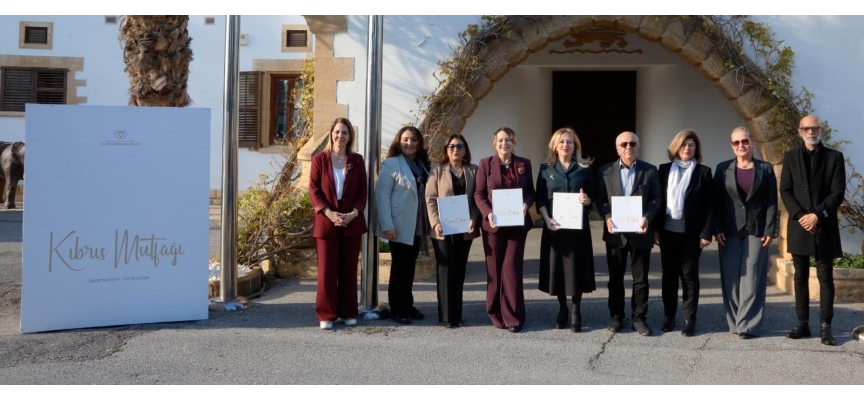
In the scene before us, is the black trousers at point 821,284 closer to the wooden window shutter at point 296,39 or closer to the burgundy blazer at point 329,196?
the burgundy blazer at point 329,196

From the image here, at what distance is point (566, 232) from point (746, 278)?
135 cm

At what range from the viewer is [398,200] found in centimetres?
639

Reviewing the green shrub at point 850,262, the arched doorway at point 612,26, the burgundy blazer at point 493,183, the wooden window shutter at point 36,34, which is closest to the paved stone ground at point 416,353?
the green shrub at point 850,262

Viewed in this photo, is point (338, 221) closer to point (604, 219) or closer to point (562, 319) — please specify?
point (562, 319)

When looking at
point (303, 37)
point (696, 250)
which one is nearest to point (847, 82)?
point (696, 250)

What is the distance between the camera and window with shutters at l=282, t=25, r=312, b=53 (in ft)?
51.9

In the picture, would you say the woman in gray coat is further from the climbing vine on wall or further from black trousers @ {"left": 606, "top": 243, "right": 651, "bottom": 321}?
the climbing vine on wall

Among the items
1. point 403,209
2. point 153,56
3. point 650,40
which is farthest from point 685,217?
point 153,56

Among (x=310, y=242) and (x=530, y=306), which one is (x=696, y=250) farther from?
(x=310, y=242)

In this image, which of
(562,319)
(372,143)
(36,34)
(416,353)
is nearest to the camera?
(416,353)

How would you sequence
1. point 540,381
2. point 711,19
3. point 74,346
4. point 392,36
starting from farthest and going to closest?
point 392,36 → point 711,19 → point 74,346 → point 540,381

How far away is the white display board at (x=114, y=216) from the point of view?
5.97 metres

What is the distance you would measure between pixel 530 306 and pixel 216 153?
10.6 metres

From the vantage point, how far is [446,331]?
621cm
